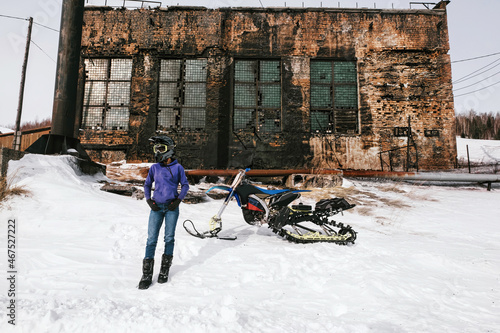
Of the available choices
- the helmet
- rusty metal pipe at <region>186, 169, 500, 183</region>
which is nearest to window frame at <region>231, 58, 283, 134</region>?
rusty metal pipe at <region>186, 169, 500, 183</region>

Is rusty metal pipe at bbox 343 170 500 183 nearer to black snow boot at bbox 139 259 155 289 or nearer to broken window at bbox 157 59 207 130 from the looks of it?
broken window at bbox 157 59 207 130

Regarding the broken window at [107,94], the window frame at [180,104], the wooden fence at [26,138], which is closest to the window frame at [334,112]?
the window frame at [180,104]

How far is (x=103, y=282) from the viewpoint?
2986 mm

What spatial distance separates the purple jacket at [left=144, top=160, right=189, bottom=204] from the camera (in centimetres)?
337

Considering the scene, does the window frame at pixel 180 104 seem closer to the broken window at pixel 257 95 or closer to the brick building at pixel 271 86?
the brick building at pixel 271 86

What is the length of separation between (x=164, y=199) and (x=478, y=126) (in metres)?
63.7

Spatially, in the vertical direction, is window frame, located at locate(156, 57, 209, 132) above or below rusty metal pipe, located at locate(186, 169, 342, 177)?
above

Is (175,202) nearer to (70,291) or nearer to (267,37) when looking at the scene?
(70,291)

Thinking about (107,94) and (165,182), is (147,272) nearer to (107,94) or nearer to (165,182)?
(165,182)

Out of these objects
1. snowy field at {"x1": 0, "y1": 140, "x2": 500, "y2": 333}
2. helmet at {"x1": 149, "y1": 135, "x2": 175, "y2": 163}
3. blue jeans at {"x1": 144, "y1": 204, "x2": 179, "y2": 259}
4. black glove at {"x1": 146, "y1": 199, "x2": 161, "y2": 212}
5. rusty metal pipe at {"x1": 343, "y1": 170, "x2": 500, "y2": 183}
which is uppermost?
rusty metal pipe at {"x1": 343, "y1": 170, "x2": 500, "y2": 183}

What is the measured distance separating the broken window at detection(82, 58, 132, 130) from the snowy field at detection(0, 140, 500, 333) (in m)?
7.24

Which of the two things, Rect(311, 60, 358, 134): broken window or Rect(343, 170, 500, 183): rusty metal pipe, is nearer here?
Rect(343, 170, 500, 183): rusty metal pipe

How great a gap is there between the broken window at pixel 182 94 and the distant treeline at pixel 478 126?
1935 inches

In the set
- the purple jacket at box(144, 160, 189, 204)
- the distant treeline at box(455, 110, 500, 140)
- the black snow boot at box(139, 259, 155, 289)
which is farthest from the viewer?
the distant treeline at box(455, 110, 500, 140)
